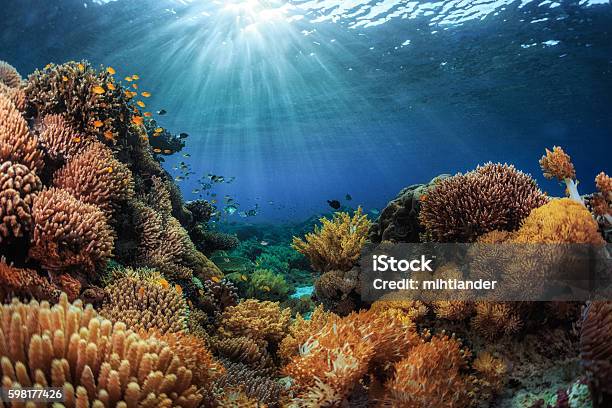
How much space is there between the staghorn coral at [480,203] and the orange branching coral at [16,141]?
18.4ft

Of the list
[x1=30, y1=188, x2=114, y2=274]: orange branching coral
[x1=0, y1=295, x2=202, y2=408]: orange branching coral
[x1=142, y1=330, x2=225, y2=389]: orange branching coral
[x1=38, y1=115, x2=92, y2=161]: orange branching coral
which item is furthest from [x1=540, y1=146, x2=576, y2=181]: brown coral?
[x1=38, y1=115, x2=92, y2=161]: orange branching coral

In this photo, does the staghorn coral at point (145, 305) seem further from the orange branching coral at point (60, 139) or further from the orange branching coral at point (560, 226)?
the orange branching coral at point (560, 226)

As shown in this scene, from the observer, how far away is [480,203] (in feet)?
16.3

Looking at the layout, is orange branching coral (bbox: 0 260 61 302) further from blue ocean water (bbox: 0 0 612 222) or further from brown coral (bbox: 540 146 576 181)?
blue ocean water (bbox: 0 0 612 222)

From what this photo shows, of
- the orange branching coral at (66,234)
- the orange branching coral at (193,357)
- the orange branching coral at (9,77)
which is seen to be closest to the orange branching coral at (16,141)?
the orange branching coral at (66,234)

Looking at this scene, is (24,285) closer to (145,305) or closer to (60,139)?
(145,305)

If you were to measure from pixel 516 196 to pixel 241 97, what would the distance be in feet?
104

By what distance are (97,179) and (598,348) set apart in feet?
19.5

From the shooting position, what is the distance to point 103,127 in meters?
5.95

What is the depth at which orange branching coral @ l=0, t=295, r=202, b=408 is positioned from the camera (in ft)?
6.68

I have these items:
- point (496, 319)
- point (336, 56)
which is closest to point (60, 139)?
point (496, 319)

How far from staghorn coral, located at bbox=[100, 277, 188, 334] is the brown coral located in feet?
18.7

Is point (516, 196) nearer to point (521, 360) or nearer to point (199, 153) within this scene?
point (521, 360)

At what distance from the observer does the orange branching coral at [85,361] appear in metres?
2.04
